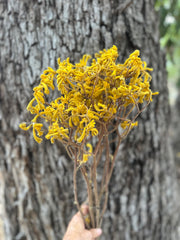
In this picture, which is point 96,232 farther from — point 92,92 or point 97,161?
point 92,92

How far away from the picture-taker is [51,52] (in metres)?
0.76

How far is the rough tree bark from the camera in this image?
29.6 inches

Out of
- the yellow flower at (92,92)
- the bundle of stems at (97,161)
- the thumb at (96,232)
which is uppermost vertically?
the yellow flower at (92,92)

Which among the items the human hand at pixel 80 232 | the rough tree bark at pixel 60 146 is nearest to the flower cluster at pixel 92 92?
the rough tree bark at pixel 60 146

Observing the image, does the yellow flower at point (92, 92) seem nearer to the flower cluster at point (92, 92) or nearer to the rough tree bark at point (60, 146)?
the flower cluster at point (92, 92)

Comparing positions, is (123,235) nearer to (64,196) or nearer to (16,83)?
(64,196)

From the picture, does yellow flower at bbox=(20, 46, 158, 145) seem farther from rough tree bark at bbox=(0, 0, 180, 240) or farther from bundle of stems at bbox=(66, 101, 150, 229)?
rough tree bark at bbox=(0, 0, 180, 240)

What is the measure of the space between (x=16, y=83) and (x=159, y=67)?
0.59m

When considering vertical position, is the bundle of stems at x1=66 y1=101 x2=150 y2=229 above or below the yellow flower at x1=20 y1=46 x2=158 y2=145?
below

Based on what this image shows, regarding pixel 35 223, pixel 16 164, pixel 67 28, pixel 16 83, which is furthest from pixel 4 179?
pixel 67 28

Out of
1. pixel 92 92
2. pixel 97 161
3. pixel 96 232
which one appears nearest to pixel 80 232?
pixel 96 232

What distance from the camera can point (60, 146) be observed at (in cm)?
85

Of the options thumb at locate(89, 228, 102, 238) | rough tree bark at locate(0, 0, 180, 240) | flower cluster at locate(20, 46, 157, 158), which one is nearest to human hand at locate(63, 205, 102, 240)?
thumb at locate(89, 228, 102, 238)

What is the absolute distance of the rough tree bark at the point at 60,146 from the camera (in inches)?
29.6
